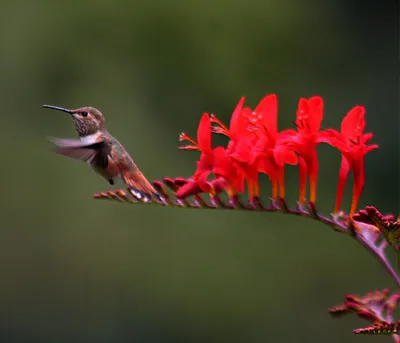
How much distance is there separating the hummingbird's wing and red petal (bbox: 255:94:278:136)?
0.74 m

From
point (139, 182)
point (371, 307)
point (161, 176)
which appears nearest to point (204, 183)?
point (371, 307)

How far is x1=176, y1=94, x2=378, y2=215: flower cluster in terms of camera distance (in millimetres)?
1878

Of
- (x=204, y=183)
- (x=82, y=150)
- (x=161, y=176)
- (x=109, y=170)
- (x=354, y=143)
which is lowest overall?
(x=161, y=176)

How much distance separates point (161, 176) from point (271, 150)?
20.8 feet

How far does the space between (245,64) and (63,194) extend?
2.67 metres

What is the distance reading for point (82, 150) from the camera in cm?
260

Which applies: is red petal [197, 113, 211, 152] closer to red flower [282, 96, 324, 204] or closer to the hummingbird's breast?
red flower [282, 96, 324, 204]

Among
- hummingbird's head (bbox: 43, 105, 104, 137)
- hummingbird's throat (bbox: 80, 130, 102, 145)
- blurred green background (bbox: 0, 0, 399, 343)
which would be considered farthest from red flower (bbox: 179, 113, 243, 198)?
blurred green background (bbox: 0, 0, 399, 343)

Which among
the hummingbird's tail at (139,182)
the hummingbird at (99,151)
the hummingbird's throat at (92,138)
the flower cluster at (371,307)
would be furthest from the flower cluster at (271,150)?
the hummingbird's throat at (92,138)

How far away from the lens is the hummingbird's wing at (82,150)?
252 centimetres

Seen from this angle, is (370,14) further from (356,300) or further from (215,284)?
(356,300)

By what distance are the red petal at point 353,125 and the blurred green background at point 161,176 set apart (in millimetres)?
5807

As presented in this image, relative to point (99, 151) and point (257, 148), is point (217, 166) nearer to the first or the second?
point (257, 148)

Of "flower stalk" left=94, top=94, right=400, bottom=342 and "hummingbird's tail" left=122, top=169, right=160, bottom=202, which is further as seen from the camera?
"hummingbird's tail" left=122, top=169, right=160, bottom=202
